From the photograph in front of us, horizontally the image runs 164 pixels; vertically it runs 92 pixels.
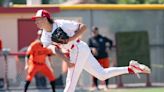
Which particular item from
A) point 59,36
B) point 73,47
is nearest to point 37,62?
point 73,47

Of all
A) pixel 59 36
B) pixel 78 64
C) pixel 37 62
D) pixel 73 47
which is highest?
pixel 59 36

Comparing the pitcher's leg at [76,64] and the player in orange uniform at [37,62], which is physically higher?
the pitcher's leg at [76,64]

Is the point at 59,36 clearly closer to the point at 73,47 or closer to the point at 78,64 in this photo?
the point at 73,47

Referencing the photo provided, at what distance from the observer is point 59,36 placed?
30.8ft

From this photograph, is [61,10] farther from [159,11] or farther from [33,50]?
[33,50]

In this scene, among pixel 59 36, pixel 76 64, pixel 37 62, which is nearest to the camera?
pixel 59 36

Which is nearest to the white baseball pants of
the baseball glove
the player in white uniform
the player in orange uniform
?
the player in white uniform

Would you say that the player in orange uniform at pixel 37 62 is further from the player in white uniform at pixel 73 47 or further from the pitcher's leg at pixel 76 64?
the pitcher's leg at pixel 76 64

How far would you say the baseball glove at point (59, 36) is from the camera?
937 cm

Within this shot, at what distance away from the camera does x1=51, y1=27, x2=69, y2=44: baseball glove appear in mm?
9367

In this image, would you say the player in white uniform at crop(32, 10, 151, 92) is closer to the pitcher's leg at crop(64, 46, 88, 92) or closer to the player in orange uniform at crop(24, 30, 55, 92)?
the pitcher's leg at crop(64, 46, 88, 92)

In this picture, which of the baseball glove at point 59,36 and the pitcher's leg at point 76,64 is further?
the pitcher's leg at point 76,64

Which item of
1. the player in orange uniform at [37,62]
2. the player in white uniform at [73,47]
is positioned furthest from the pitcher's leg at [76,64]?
the player in orange uniform at [37,62]

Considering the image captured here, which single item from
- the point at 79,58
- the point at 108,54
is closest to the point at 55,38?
the point at 79,58
